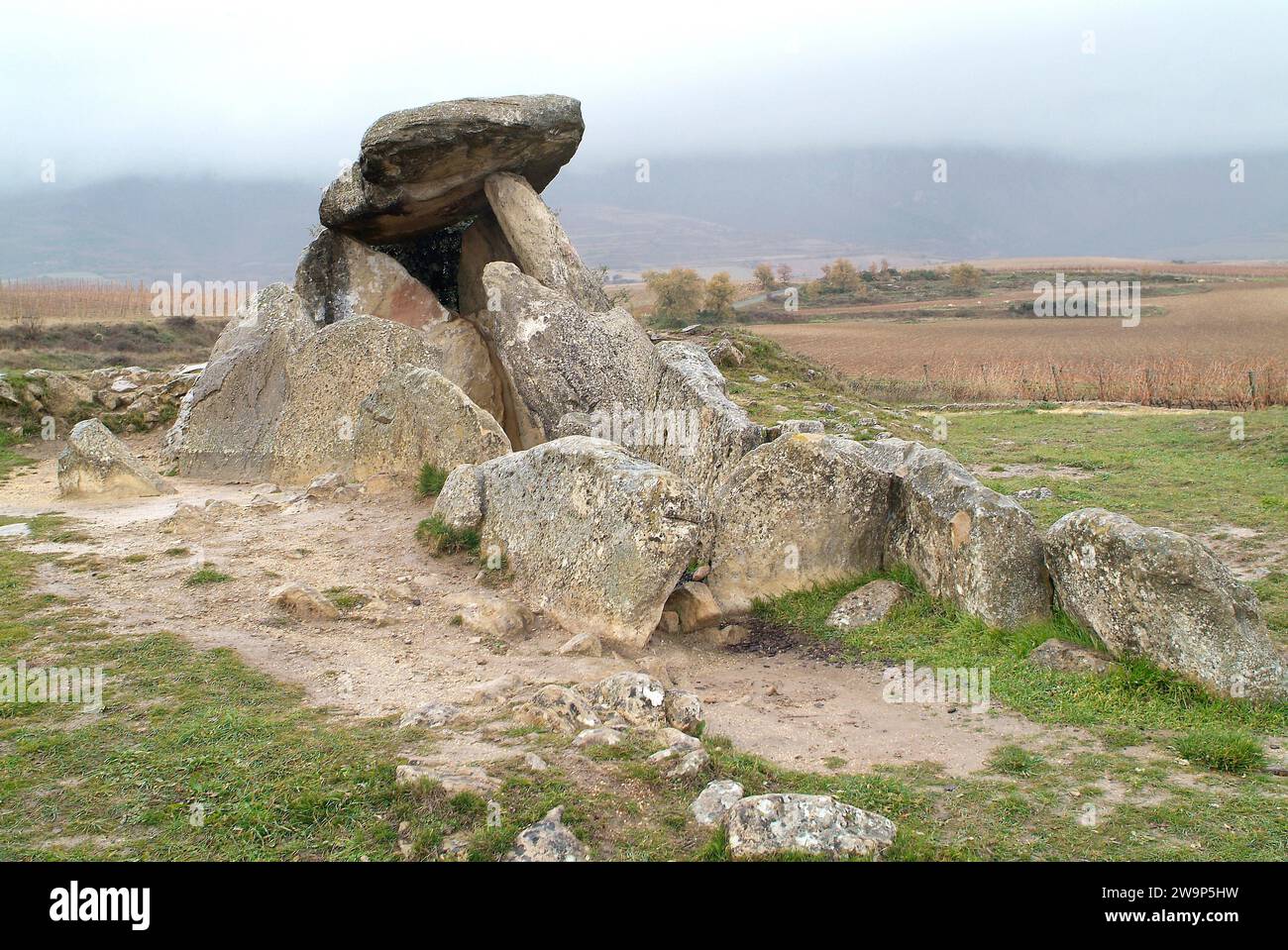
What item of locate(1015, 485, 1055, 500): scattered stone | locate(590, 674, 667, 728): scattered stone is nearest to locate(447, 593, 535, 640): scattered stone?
locate(590, 674, 667, 728): scattered stone

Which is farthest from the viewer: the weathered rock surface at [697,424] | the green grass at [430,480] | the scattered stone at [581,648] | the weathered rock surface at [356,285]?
the weathered rock surface at [356,285]

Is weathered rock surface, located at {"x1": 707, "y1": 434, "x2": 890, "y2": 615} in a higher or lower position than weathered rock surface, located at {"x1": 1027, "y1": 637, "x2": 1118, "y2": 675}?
higher

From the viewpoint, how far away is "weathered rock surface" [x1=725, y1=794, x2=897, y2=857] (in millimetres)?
5109

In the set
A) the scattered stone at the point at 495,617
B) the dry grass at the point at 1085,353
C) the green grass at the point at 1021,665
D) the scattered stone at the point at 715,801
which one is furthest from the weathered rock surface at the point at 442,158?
the dry grass at the point at 1085,353

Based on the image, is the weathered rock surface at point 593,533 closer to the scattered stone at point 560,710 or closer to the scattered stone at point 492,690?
the scattered stone at point 492,690

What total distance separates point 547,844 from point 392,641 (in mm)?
3970

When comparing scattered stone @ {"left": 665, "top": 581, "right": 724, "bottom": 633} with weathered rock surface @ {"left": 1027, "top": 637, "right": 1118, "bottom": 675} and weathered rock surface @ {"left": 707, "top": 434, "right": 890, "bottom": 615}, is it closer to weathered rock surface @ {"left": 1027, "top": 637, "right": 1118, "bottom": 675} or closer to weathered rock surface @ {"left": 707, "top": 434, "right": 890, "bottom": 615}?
weathered rock surface @ {"left": 707, "top": 434, "right": 890, "bottom": 615}

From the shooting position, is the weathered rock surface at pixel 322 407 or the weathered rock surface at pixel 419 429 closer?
the weathered rock surface at pixel 419 429

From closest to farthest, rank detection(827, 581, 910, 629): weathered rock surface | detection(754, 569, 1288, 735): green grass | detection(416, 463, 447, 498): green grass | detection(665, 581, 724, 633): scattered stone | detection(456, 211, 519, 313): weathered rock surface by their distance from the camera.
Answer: detection(754, 569, 1288, 735): green grass → detection(827, 581, 910, 629): weathered rock surface → detection(665, 581, 724, 633): scattered stone → detection(416, 463, 447, 498): green grass → detection(456, 211, 519, 313): weathered rock surface

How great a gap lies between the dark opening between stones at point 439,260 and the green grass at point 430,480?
681cm

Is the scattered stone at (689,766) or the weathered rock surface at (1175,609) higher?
the weathered rock surface at (1175,609)

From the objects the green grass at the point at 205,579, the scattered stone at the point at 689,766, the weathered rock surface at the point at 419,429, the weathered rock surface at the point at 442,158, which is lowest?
the scattered stone at the point at 689,766

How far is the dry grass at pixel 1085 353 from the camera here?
27.1m

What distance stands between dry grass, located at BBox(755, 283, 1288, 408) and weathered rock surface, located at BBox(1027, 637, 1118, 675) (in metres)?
19.4
